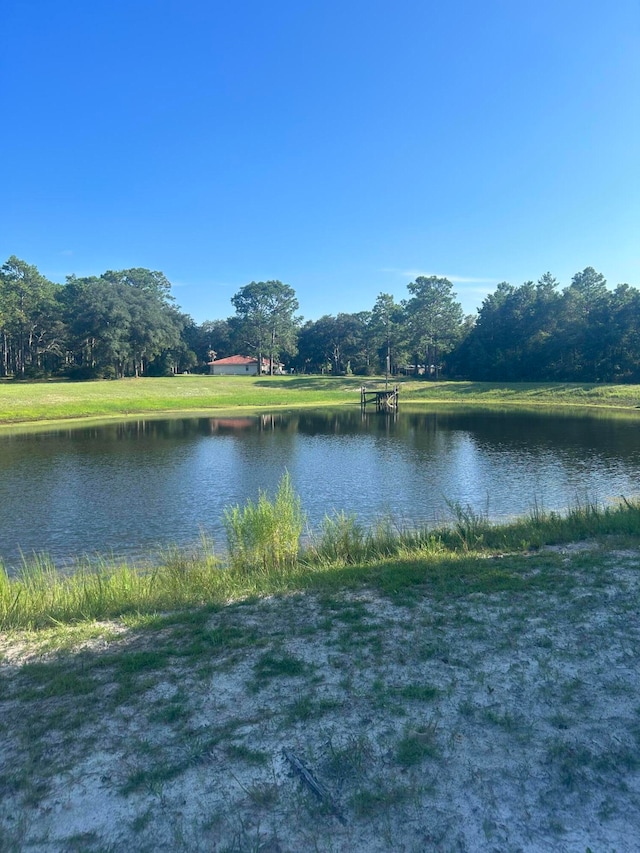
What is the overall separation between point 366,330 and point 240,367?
79.1 feet

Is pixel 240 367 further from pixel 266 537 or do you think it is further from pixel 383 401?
pixel 266 537

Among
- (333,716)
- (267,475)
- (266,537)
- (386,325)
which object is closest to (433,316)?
(386,325)

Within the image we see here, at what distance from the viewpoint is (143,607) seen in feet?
23.4

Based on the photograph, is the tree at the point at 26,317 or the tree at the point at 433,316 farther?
the tree at the point at 433,316

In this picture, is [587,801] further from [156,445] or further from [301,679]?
[156,445]

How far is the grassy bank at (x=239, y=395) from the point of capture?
148 ft

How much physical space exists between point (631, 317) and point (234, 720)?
7289cm

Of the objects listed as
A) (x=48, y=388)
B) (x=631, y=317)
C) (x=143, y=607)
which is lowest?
(x=143, y=607)

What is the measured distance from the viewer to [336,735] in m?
3.96

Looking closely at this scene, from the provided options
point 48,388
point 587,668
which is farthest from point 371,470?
point 48,388

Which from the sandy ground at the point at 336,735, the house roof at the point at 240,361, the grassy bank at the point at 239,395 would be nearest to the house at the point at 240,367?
the house roof at the point at 240,361

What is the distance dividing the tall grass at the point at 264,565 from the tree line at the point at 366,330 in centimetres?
6326

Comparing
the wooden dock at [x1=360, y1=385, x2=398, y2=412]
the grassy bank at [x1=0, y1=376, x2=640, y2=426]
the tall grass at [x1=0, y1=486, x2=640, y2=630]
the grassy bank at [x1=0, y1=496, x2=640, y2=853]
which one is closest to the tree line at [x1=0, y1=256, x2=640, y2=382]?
the grassy bank at [x1=0, y1=376, x2=640, y2=426]

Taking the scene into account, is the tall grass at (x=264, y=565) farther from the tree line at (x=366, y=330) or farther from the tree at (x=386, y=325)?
the tree at (x=386, y=325)
